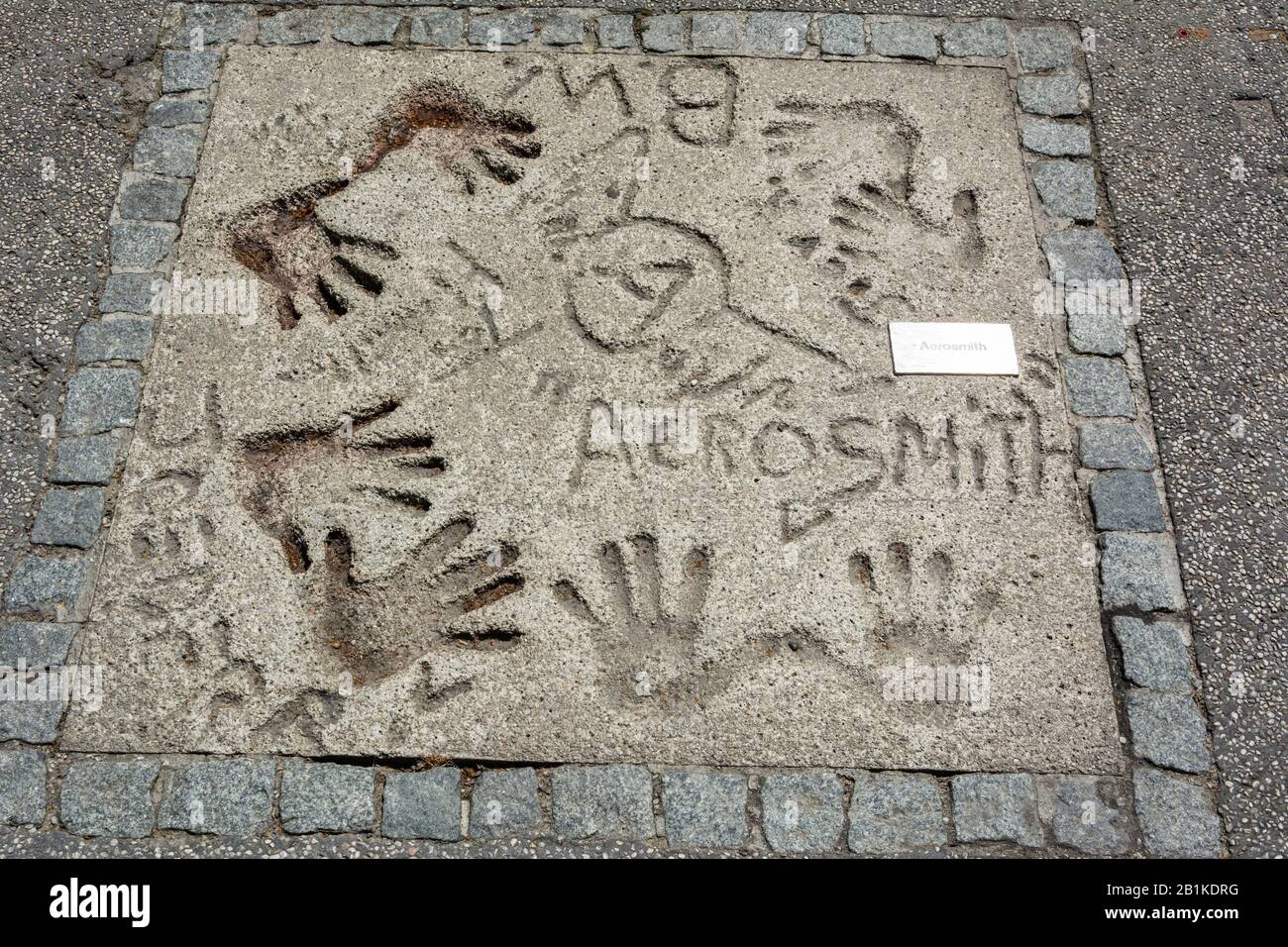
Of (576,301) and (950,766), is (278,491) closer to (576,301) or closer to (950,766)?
(576,301)

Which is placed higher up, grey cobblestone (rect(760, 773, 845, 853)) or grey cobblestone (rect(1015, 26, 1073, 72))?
grey cobblestone (rect(1015, 26, 1073, 72))

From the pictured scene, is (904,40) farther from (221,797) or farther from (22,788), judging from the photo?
(22,788)

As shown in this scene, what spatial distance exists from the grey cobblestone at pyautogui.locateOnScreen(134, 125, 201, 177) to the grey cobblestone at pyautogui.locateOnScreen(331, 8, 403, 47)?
2.14 feet

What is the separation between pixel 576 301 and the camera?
349cm

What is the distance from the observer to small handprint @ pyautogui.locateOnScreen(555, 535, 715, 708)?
2.93 metres

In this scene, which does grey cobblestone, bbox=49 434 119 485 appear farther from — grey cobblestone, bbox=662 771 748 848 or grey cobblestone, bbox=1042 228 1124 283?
grey cobblestone, bbox=1042 228 1124 283

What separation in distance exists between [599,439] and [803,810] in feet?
3.77

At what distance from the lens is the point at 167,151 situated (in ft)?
12.7

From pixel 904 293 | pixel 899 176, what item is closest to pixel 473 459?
pixel 904 293

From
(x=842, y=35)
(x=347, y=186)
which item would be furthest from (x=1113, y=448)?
(x=347, y=186)

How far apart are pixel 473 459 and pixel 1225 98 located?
3.02 m

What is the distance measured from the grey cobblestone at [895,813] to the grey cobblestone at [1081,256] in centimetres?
172

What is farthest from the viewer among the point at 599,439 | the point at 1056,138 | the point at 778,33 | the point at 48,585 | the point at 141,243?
the point at 778,33

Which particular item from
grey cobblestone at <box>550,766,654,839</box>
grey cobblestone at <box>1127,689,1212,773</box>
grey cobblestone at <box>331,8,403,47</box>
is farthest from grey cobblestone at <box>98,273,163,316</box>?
grey cobblestone at <box>1127,689,1212,773</box>
